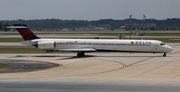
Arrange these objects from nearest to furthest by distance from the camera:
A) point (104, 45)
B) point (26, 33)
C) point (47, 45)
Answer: point (104, 45) < point (47, 45) < point (26, 33)

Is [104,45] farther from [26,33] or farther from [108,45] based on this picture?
[26,33]

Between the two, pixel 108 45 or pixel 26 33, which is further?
pixel 26 33

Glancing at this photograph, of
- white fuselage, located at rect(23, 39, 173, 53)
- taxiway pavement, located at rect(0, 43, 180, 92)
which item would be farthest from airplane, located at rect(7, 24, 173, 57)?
taxiway pavement, located at rect(0, 43, 180, 92)

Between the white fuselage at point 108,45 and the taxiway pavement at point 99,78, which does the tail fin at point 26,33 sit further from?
the taxiway pavement at point 99,78

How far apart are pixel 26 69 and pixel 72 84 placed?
12534 mm

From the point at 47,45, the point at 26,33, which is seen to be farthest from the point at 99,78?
the point at 26,33

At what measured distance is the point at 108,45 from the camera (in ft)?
194

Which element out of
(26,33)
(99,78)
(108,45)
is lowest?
(99,78)

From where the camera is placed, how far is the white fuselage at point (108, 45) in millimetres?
58938

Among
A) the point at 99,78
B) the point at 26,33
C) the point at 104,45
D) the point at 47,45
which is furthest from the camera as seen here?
the point at 26,33

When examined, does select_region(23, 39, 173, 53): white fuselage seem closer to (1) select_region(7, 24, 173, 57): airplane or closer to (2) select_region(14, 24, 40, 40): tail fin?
(1) select_region(7, 24, 173, 57): airplane

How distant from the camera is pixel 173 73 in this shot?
38344 mm

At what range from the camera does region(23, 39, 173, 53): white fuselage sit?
5894cm

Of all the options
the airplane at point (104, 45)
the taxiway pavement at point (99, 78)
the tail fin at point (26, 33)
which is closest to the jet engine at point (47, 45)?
the airplane at point (104, 45)
